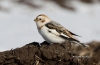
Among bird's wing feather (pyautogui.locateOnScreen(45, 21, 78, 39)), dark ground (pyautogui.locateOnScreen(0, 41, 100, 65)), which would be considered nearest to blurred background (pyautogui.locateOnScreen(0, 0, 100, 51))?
bird's wing feather (pyautogui.locateOnScreen(45, 21, 78, 39))

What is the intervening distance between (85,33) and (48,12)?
458cm

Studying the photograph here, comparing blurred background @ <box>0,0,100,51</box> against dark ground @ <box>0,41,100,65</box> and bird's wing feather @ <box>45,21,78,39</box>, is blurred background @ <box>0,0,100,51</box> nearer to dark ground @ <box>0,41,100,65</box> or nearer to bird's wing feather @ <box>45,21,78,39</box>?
bird's wing feather @ <box>45,21,78,39</box>

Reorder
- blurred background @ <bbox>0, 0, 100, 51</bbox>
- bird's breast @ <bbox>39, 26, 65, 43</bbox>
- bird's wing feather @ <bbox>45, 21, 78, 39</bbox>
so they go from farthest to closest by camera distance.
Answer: blurred background @ <bbox>0, 0, 100, 51</bbox> → bird's wing feather @ <bbox>45, 21, 78, 39</bbox> → bird's breast @ <bbox>39, 26, 65, 43</bbox>

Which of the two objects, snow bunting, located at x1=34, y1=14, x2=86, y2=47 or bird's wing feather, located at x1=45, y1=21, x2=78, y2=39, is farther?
bird's wing feather, located at x1=45, y1=21, x2=78, y2=39

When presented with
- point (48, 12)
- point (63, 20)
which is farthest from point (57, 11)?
point (63, 20)

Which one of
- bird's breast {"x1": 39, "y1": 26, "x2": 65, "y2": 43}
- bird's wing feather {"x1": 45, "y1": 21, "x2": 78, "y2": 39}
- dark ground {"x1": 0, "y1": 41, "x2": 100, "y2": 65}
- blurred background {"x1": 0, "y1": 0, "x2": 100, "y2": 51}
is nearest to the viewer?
dark ground {"x1": 0, "y1": 41, "x2": 100, "y2": 65}

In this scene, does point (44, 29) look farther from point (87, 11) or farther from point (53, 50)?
point (87, 11)

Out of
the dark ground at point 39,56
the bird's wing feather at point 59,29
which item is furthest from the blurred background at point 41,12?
the dark ground at point 39,56

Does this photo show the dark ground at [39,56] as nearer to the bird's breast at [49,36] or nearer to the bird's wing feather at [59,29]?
the bird's breast at [49,36]

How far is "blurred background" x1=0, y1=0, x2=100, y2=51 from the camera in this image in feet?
53.4

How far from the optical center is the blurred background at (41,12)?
16.3 metres

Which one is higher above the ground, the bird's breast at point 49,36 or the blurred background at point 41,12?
the bird's breast at point 49,36

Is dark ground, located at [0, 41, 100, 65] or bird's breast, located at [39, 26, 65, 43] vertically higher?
bird's breast, located at [39, 26, 65, 43]

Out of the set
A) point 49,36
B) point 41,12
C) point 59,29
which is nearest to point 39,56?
point 49,36
